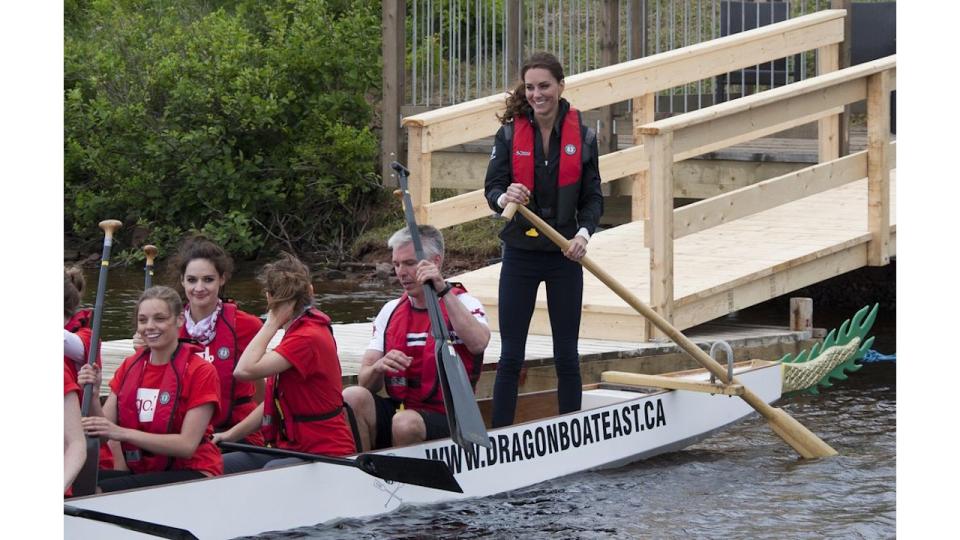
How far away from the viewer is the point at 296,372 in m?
4.98

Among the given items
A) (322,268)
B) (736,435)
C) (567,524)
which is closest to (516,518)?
(567,524)

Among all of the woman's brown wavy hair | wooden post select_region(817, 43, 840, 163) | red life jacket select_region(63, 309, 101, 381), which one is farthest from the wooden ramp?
red life jacket select_region(63, 309, 101, 381)

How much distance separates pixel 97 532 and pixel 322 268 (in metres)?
9.26

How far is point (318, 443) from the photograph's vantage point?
5031 millimetres

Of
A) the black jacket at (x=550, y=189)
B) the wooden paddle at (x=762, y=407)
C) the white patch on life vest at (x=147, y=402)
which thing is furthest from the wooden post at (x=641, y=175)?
the white patch on life vest at (x=147, y=402)

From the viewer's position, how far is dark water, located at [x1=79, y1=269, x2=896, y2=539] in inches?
207

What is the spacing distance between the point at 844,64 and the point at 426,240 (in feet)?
18.4

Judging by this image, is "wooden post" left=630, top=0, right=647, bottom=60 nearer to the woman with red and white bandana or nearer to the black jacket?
the black jacket

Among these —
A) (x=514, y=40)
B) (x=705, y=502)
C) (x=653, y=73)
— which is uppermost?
(x=514, y=40)

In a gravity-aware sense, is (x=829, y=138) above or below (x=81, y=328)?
above

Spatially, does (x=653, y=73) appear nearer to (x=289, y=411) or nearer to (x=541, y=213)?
(x=541, y=213)

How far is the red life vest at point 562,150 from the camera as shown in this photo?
5.77 meters

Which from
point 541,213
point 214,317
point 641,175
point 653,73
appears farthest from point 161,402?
point 641,175

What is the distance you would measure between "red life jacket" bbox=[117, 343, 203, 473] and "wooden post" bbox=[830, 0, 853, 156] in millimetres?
6229
